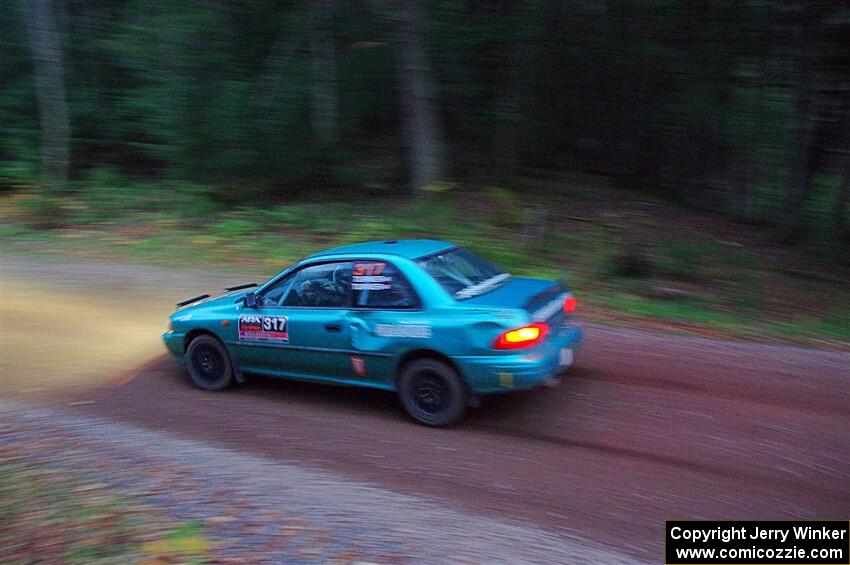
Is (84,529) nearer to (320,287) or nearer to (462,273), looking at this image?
(320,287)

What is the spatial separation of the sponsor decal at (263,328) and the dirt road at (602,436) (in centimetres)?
63

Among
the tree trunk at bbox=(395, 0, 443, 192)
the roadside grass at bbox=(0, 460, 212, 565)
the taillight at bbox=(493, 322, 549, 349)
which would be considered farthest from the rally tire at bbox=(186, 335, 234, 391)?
the tree trunk at bbox=(395, 0, 443, 192)

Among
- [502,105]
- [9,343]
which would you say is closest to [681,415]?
[9,343]

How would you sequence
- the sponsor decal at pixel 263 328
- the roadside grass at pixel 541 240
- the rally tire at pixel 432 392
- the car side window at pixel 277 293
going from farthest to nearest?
the roadside grass at pixel 541 240 < the car side window at pixel 277 293 < the sponsor decal at pixel 263 328 < the rally tire at pixel 432 392

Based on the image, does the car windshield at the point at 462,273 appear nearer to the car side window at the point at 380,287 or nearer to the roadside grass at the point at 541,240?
the car side window at the point at 380,287

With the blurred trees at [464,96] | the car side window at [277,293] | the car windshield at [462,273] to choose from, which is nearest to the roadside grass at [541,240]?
the blurred trees at [464,96]

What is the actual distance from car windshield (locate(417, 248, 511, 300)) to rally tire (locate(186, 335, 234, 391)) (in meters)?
2.32

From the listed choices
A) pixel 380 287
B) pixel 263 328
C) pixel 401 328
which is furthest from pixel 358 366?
pixel 263 328

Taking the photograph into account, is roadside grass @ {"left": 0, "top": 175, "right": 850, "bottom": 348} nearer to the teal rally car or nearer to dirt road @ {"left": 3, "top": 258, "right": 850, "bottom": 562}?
dirt road @ {"left": 3, "top": 258, "right": 850, "bottom": 562}

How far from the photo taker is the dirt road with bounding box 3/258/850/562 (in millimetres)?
4750

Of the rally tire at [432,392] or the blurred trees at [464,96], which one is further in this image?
the blurred trees at [464,96]

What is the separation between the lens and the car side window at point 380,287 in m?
6.14

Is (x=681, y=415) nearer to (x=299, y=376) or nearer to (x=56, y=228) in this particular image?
(x=299, y=376)

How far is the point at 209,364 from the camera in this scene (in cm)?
726
